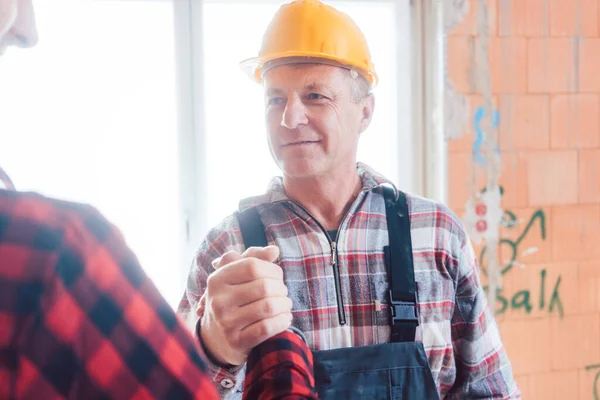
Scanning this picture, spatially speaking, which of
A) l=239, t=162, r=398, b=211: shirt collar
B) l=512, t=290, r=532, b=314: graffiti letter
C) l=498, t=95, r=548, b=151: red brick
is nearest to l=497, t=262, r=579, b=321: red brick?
l=512, t=290, r=532, b=314: graffiti letter

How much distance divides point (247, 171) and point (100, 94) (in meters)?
0.64

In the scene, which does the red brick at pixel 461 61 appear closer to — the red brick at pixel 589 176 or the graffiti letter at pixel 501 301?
the red brick at pixel 589 176

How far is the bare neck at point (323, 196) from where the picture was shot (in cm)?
136

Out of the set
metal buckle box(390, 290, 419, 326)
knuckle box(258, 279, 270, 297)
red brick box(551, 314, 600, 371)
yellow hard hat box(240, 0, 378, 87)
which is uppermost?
yellow hard hat box(240, 0, 378, 87)

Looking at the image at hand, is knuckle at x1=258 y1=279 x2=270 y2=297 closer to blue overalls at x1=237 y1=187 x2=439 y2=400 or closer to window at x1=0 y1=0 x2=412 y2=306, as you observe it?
blue overalls at x1=237 y1=187 x2=439 y2=400

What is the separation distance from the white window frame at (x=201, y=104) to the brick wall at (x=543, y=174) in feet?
0.33

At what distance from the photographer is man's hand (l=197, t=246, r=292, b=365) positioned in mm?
728

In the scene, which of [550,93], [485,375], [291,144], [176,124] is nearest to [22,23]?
[291,144]

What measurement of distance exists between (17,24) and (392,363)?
3.27 ft

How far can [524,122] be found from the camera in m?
2.02

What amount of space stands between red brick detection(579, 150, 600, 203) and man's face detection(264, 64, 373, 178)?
4.06 ft

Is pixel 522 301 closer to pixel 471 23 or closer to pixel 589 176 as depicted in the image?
pixel 589 176

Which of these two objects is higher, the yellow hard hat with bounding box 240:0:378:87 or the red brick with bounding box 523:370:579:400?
the yellow hard hat with bounding box 240:0:378:87

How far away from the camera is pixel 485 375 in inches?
51.8
